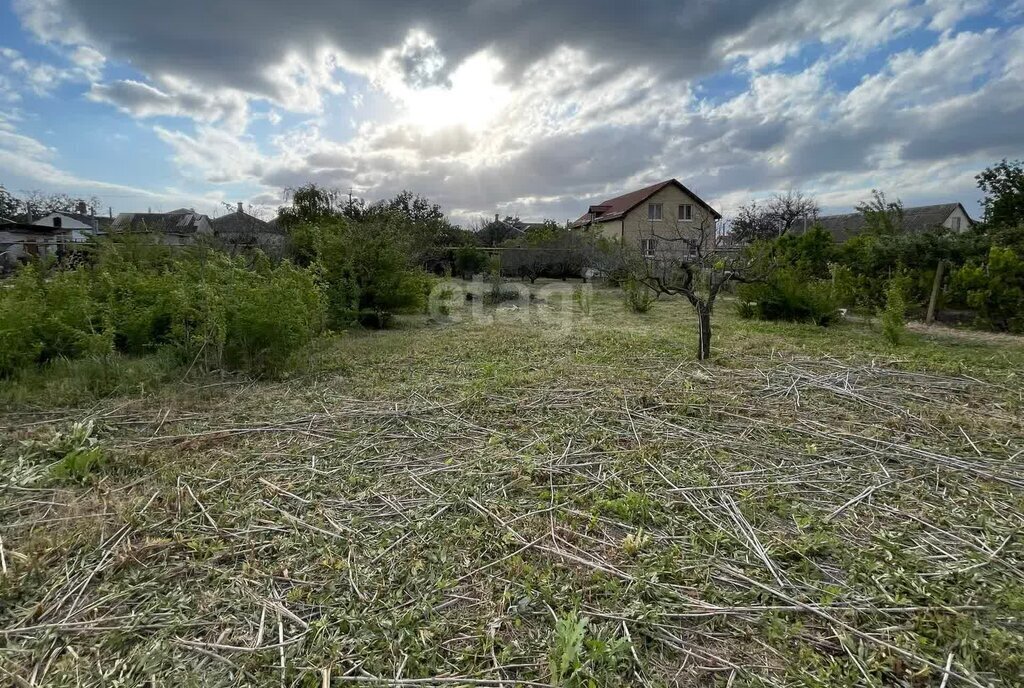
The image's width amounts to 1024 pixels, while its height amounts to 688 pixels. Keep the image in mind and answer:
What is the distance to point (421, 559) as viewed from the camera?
6.59 ft

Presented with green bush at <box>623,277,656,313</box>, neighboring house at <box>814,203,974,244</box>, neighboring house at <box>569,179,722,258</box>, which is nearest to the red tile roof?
neighboring house at <box>569,179,722,258</box>

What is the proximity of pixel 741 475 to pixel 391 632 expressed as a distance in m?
2.01

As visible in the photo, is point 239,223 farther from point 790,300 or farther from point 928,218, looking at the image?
point 928,218

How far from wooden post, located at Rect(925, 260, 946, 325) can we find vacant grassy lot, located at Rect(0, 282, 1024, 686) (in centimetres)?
477

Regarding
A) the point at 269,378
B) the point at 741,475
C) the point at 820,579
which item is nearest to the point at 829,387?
the point at 741,475

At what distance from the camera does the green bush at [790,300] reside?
330 inches

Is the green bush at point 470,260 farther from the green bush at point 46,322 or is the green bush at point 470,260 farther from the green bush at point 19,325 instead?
the green bush at point 19,325

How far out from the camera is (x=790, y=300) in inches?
341

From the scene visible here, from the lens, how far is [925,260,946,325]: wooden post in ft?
25.8

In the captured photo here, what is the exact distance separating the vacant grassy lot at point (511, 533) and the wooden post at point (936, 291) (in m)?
4.77

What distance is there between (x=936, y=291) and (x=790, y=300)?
6.86 feet

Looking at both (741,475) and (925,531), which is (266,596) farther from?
(925,531)

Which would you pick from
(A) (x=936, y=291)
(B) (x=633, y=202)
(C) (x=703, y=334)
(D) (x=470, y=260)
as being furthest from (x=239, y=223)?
(A) (x=936, y=291)

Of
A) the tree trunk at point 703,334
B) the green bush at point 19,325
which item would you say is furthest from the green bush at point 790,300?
the green bush at point 19,325
